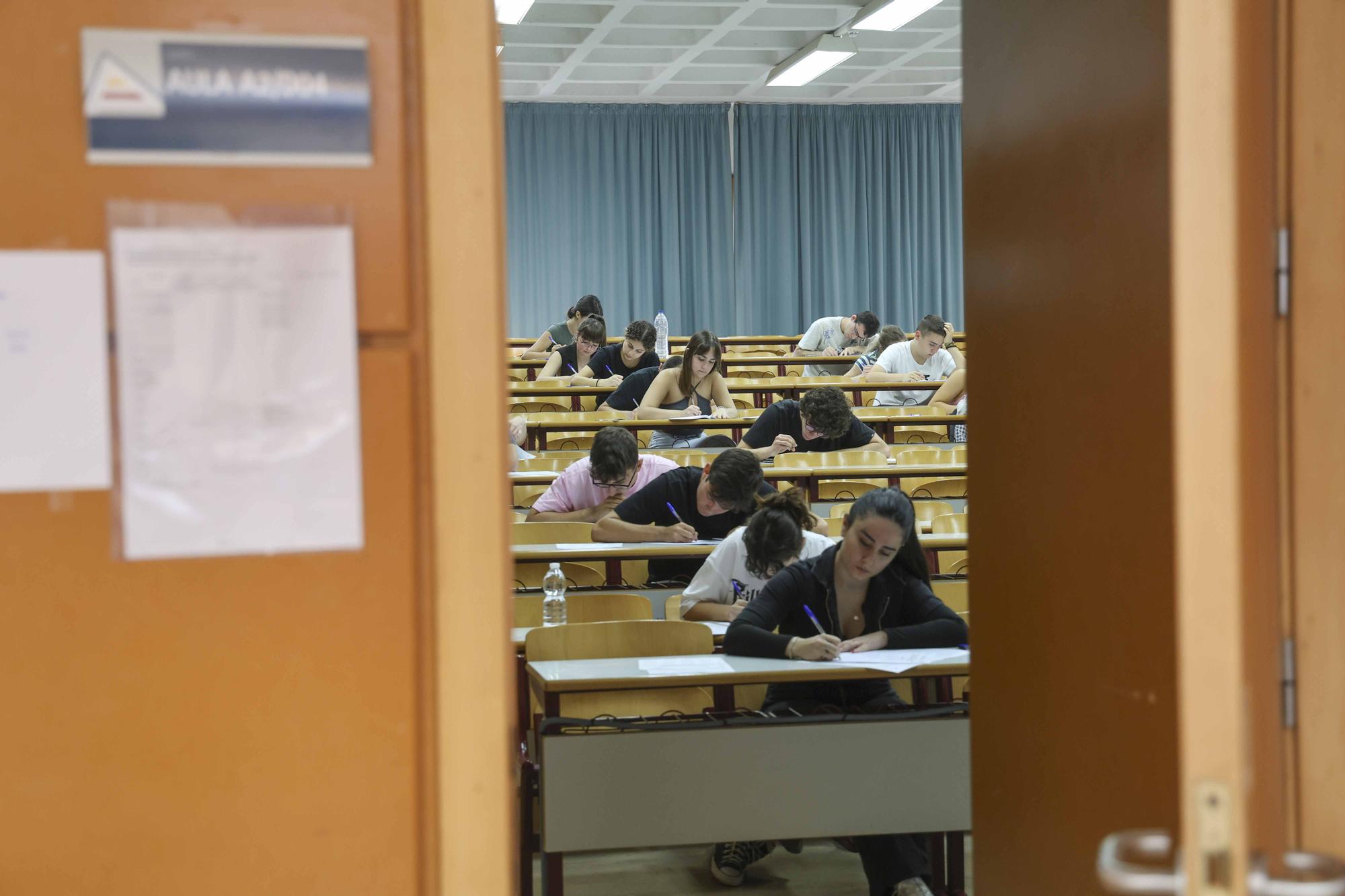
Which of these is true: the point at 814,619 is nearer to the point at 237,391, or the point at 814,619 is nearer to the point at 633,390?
the point at 237,391

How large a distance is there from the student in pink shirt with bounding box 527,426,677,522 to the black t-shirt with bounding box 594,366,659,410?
1802mm

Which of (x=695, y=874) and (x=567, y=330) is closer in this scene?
(x=695, y=874)

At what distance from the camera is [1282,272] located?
142 cm

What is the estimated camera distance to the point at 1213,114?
1164mm

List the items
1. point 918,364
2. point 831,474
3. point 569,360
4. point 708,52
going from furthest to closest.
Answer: point 708,52 < point 569,360 < point 918,364 < point 831,474

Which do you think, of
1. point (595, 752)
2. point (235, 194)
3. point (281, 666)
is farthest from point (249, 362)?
point (595, 752)

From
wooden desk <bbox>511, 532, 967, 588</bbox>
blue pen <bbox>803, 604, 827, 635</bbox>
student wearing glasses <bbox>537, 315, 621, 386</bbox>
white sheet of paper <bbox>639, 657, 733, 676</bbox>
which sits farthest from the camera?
student wearing glasses <bbox>537, 315, 621, 386</bbox>

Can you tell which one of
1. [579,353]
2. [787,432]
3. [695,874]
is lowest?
[695,874]

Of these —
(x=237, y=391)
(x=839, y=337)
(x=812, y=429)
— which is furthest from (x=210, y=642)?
(x=839, y=337)

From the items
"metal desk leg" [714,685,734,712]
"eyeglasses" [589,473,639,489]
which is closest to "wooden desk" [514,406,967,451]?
"eyeglasses" [589,473,639,489]

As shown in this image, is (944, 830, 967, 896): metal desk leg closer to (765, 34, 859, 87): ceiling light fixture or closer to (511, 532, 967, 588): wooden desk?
(511, 532, 967, 588): wooden desk

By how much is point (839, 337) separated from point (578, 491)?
564 centimetres

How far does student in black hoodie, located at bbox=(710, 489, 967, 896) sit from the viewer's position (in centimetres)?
314

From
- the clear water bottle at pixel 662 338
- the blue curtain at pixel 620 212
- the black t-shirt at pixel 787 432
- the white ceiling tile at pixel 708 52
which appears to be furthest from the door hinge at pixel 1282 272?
the blue curtain at pixel 620 212
